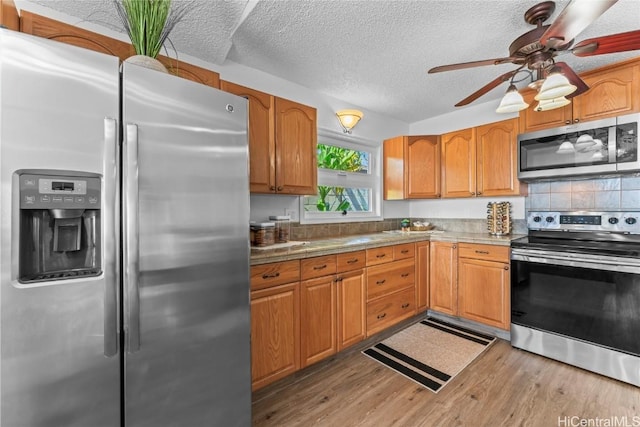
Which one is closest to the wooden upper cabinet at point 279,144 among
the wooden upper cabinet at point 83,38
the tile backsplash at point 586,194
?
the wooden upper cabinet at point 83,38

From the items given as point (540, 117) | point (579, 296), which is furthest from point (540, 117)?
point (579, 296)

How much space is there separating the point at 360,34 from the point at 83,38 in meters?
1.64

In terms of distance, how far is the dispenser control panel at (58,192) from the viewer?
88 cm

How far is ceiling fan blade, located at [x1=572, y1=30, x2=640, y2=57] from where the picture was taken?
4.40 feet

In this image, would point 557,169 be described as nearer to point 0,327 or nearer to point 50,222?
point 50,222

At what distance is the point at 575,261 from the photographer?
6.99 feet

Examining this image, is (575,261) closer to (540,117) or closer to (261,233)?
(540,117)

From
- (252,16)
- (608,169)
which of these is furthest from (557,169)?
(252,16)

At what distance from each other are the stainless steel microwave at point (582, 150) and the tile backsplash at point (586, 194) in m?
0.18

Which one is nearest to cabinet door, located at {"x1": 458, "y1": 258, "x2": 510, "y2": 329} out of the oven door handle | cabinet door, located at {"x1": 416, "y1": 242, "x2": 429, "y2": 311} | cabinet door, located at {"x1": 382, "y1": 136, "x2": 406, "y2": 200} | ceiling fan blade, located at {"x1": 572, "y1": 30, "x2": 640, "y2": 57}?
→ the oven door handle

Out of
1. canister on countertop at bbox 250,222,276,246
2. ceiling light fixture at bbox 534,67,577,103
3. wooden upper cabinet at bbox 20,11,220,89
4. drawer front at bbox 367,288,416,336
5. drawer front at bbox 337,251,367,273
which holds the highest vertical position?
wooden upper cabinet at bbox 20,11,220,89

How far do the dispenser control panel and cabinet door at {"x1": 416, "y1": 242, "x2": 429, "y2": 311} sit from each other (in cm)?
272

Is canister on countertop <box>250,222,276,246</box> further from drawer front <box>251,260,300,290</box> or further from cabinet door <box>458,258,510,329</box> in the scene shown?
cabinet door <box>458,258,510,329</box>

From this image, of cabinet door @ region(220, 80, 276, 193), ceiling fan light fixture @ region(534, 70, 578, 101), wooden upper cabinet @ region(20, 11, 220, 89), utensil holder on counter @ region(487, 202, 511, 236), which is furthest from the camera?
utensil holder on counter @ region(487, 202, 511, 236)
